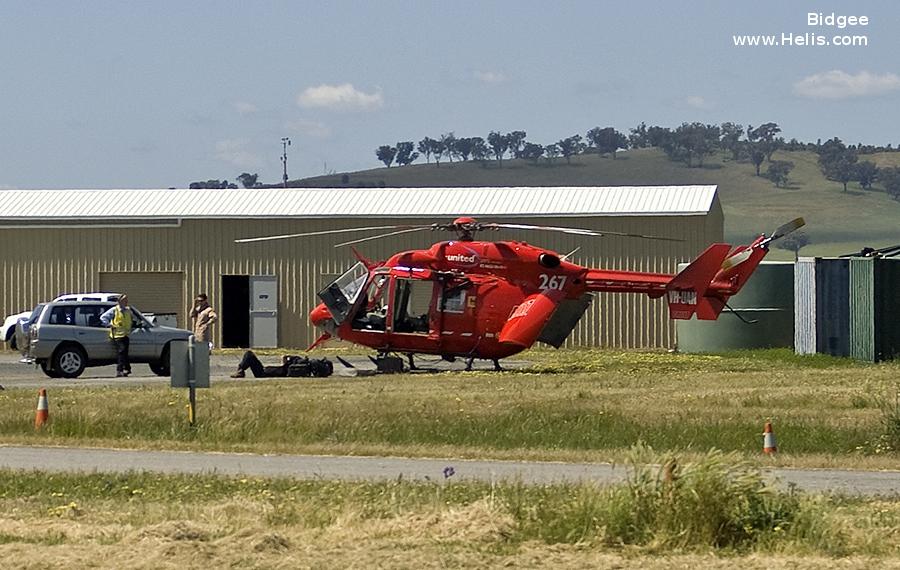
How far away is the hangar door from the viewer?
45531mm

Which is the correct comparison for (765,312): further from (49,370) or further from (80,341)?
(49,370)

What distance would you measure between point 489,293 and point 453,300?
0.74 meters

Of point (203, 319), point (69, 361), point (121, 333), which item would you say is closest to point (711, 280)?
point (203, 319)

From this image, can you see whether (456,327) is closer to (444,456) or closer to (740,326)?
(740,326)

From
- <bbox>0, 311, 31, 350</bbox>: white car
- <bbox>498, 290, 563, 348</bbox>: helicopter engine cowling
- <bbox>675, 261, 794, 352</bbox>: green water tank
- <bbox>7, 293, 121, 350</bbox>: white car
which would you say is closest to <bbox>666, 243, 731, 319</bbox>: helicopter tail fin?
<bbox>498, 290, 563, 348</bbox>: helicopter engine cowling

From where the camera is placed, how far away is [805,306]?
36.3m

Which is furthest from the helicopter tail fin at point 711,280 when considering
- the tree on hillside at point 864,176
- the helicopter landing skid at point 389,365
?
the tree on hillside at point 864,176

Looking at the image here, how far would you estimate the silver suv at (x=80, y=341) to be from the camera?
31.4m

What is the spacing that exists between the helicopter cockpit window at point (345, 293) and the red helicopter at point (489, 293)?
0.06 feet

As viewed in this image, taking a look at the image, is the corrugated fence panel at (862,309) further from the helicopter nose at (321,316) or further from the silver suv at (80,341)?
the silver suv at (80,341)

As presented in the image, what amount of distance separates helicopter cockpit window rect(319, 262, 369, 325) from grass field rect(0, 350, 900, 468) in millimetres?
4615

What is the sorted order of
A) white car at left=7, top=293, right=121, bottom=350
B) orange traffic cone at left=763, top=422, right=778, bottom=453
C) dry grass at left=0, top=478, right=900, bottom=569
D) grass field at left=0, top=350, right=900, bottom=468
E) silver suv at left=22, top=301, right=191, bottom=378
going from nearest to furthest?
dry grass at left=0, top=478, right=900, bottom=569, orange traffic cone at left=763, top=422, right=778, bottom=453, grass field at left=0, top=350, right=900, bottom=468, silver suv at left=22, top=301, right=191, bottom=378, white car at left=7, top=293, right=121, bottom=350

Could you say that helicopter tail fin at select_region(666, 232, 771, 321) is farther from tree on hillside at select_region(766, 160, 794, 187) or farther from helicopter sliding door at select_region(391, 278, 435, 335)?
tree on hillside at select_region(766, 160, 794, 187)

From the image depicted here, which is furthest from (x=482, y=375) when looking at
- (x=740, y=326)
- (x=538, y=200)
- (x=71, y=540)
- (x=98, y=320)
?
(x=71, y=540)
